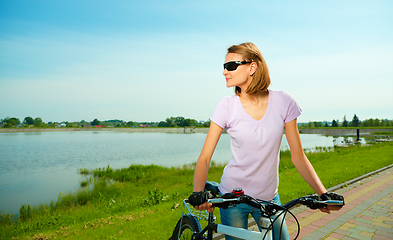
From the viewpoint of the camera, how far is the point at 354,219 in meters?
4.91

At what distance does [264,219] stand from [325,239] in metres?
3.25

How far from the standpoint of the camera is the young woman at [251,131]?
5.32 ft

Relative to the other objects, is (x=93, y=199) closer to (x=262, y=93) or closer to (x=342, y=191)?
(x=342, y=191)

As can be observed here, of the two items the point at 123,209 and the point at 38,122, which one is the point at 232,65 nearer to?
the point at 123,209

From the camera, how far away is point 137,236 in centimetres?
446

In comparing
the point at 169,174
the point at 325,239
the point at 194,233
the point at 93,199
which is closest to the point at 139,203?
the point at 93,199

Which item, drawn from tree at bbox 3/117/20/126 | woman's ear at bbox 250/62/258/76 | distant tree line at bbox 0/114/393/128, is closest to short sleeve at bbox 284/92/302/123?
woman's ear at bbox 250/62/258/76

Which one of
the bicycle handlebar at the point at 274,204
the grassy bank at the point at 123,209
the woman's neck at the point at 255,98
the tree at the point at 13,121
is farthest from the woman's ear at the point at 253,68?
the tree at the point at 13,121

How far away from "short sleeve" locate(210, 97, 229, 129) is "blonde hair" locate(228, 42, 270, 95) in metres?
0.19

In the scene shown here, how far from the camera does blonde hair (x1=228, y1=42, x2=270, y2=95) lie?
1.72 m

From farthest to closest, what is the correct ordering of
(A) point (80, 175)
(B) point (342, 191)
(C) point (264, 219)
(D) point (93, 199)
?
(A) point (80, 175) → (D) point (93, 199) → (B) point (342, 191) → (C) point (264, 219)

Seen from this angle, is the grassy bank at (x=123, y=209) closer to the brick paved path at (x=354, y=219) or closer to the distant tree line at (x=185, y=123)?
the brick paved path at (x=354, y=219)

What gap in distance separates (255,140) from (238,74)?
487 mm

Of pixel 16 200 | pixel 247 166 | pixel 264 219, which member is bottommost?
pixel 16 200
